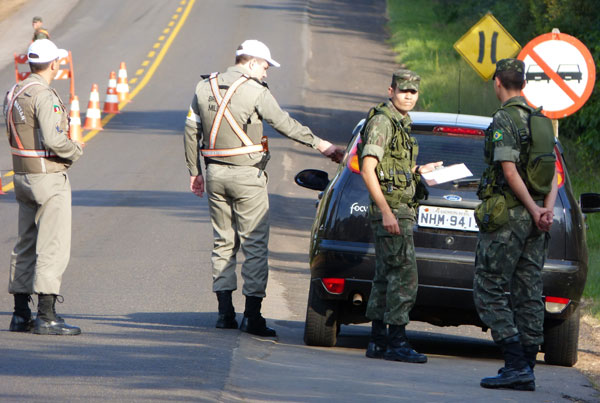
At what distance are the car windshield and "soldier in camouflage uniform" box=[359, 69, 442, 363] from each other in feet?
1.16

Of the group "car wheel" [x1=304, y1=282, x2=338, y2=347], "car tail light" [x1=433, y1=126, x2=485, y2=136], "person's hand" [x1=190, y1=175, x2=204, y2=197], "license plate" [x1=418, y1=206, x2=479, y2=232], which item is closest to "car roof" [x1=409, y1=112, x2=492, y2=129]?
"car tail light" [x1=433, y1=126, x2=485, y2=136]

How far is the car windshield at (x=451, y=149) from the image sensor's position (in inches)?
313

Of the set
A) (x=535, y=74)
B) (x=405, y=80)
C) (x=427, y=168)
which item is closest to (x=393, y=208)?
(x=427, y=168)

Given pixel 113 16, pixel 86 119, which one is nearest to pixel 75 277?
pixel 86 119

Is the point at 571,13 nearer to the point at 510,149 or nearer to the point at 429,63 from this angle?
the point at 429,63

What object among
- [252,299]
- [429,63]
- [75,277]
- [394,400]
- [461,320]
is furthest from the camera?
[429,63]

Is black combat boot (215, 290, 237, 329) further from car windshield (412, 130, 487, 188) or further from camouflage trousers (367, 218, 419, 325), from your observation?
car windshield (412, 130, 487, 188)

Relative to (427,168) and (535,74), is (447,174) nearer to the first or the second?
(427,168)

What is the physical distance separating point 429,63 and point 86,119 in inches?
408

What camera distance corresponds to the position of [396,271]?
7.44 metres

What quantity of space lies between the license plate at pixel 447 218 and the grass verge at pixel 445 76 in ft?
10.1

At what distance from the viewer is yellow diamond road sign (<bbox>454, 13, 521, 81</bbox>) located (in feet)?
47.5

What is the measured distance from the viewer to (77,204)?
15977 millimetres

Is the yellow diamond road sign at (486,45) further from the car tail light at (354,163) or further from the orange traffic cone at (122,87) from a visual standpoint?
the orange traffic cone at (122,87)
